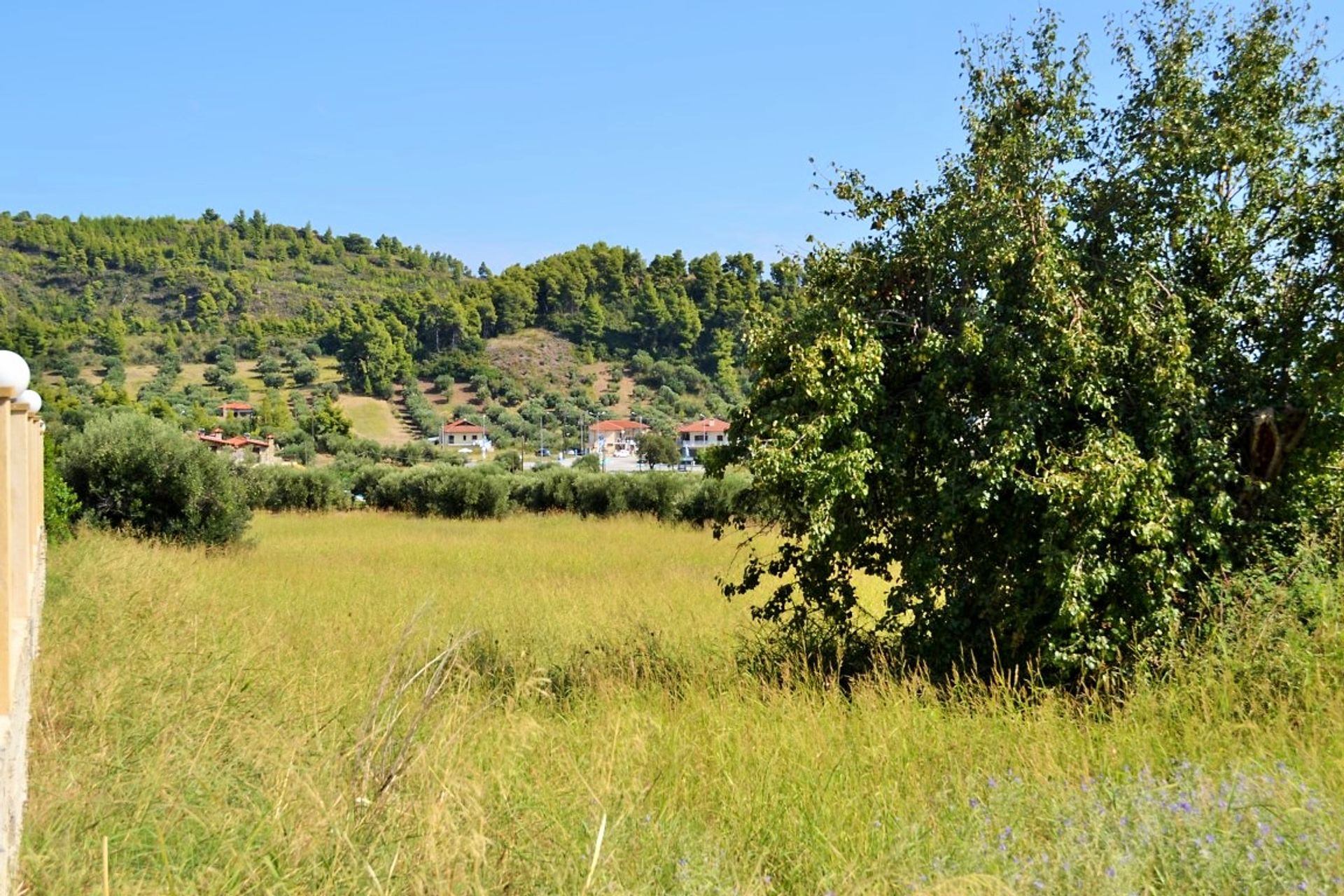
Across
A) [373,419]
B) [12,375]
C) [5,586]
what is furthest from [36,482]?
[373,419]

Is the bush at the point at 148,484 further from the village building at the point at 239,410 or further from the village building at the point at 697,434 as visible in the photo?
the village building at the point at 239,410

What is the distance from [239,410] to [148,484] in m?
67.8

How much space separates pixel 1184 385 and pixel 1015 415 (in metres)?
0.96

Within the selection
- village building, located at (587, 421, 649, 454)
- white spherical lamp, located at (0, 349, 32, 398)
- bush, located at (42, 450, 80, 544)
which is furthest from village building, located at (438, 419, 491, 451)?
white spherical lamp, located at (0, 349, 32, 398)

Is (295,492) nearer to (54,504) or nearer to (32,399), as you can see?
(54,504)

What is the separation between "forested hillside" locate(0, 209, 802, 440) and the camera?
8719cm

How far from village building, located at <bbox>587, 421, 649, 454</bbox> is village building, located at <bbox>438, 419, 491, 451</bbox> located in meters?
8.95

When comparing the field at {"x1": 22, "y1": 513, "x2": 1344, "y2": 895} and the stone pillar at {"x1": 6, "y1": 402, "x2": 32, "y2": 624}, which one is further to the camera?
the stone pillar at {"x1": 6, "y1": 402, "x2": 32, "y2": 624}

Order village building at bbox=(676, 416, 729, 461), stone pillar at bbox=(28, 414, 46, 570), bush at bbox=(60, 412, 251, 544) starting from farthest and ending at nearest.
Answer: village building at bbox=(676, 416, 729, 461)
bush at bbox=(60, 412, 251, 544)
stone pillar at bbox=(28, 414, 46, 570)

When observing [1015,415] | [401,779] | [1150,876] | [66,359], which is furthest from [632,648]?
[66,359]

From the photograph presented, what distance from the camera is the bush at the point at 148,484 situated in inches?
651

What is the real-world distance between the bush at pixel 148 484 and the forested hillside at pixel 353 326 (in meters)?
56.7

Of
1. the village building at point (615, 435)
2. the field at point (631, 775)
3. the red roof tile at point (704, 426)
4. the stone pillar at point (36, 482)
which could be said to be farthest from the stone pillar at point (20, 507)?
the village building at point (615, 435)

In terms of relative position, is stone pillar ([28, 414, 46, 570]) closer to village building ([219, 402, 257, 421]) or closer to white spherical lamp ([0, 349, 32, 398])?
white spherical lamp ([0, 349, 32, 398])
